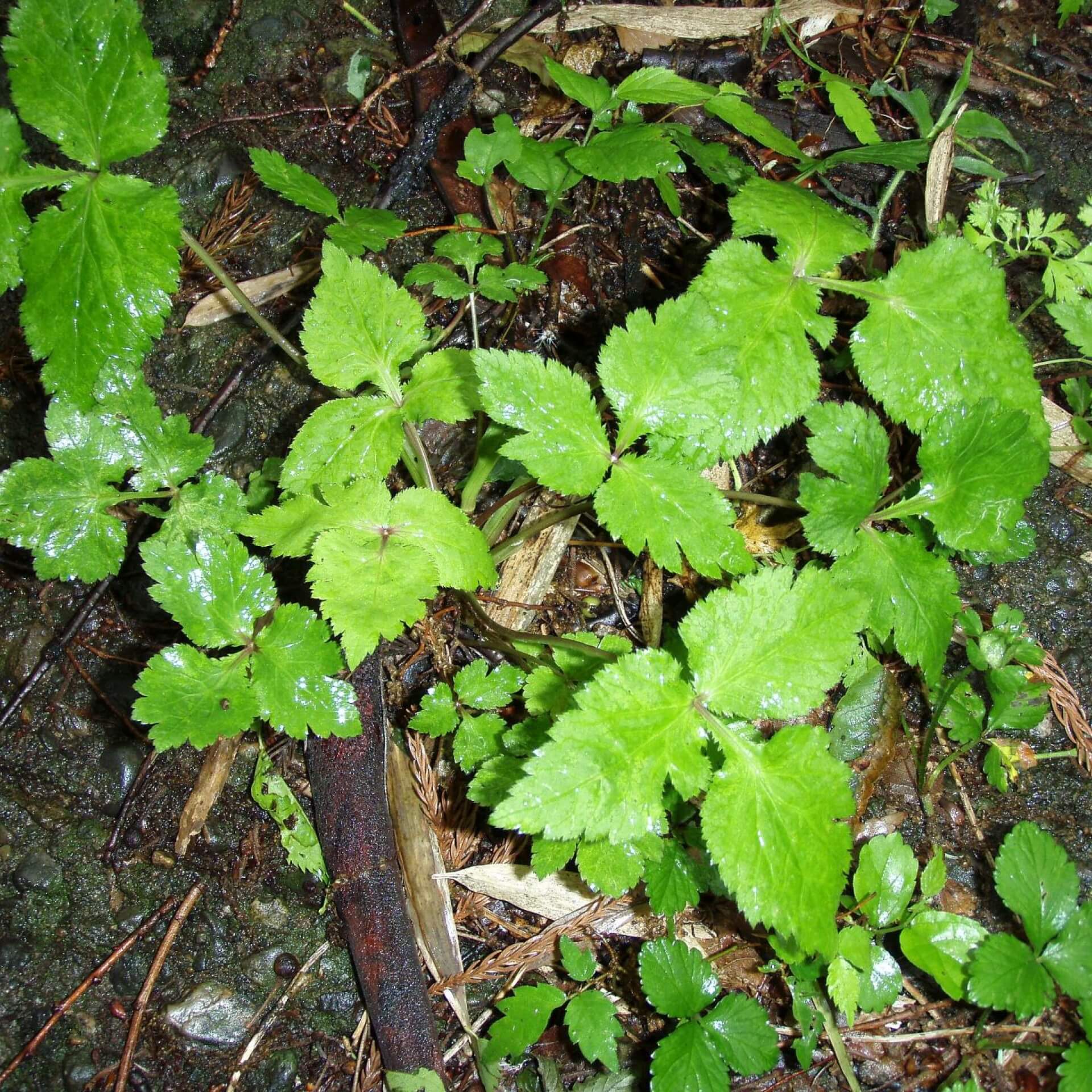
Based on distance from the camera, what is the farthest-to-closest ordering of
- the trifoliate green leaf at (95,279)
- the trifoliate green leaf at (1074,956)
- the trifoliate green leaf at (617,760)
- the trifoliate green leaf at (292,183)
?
the trifoliate green leaf at (292,183) < the trifoliate green leaf at (1074,956) < the trifoliate green leaf at (95,279) < the trifoliate green leaf at (617,760)

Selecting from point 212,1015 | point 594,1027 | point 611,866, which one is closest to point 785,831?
point 611,866

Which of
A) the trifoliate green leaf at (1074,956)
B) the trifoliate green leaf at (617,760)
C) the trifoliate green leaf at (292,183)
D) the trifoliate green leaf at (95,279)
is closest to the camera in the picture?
the trifoliate green leaf at (617,760)

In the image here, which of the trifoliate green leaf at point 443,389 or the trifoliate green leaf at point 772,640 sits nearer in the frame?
the trifoliate green leaf at point 772,640

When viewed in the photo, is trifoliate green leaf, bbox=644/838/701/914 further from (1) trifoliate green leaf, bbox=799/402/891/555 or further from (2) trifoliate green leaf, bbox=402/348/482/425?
(2) trifoliate green leaf, bbox=402/348/482/425

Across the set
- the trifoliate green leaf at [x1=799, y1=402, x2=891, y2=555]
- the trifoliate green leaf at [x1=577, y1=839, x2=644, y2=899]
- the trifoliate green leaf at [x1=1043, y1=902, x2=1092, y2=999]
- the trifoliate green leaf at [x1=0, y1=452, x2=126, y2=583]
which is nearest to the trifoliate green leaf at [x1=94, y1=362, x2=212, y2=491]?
the trifoliate green leaf at [x1=0, y1=452, x2=126, y2=583]

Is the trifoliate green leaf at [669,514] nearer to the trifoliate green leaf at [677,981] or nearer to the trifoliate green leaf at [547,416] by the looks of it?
the trifoliate green leaf at [547,416]

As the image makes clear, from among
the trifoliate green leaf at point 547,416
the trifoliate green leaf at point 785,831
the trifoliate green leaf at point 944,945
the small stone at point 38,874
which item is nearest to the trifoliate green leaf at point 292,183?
the trifoliate green leaf at point 547,416

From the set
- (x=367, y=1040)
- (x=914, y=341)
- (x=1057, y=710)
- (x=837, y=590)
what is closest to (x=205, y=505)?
(x=367, y=1040)
